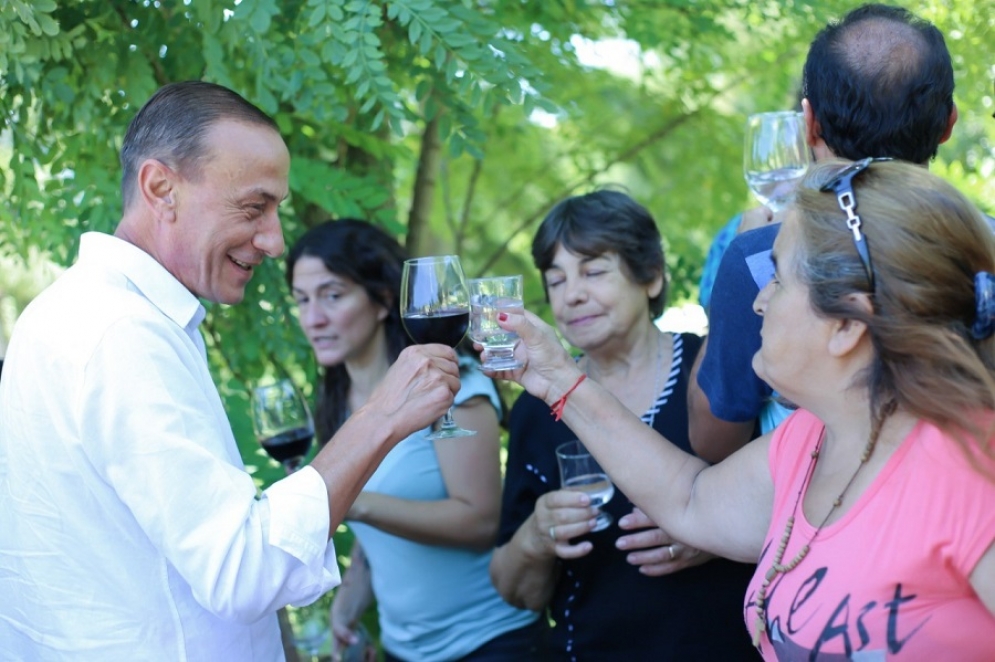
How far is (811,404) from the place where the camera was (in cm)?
213

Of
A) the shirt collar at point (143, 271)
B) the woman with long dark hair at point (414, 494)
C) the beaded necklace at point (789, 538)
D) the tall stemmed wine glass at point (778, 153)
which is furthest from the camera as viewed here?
the woman with long dark hair at point (414, 494)

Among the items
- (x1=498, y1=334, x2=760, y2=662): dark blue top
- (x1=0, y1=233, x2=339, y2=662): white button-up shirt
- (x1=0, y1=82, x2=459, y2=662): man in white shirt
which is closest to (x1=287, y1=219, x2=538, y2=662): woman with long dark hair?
(x1=498, y1=334, x2=760, y2=662): dark blue top

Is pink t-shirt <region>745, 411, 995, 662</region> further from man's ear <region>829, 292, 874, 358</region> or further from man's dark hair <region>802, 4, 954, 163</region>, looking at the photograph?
man's dark hair <region>802, 4, 954, 163</region>

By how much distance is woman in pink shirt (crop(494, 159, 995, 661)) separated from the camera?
1.81 m

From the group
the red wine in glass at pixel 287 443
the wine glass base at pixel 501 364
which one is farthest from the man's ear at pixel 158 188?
the red wine in glass at pixel 287 443

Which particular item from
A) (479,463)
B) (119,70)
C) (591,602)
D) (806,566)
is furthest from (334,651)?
(806,566)

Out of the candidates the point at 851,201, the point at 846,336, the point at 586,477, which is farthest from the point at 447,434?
the point at 851,201

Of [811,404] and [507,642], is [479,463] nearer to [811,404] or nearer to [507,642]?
[507,642]

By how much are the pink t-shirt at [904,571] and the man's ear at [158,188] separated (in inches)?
62.3

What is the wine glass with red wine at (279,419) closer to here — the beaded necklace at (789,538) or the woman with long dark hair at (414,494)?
the woman with long dark hair at (414,494)

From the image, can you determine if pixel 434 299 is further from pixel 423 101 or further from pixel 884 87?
pixel 423 101

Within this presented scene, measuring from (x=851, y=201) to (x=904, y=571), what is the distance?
0.69 meters

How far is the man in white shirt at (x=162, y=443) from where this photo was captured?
1.99 meters

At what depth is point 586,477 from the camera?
2959mm
